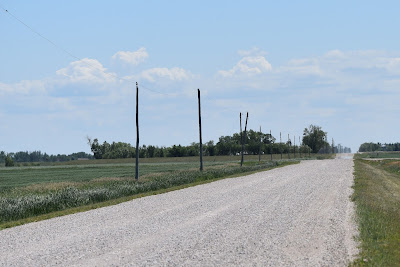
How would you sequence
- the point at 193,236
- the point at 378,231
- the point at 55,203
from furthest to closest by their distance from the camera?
the point at 55,203 → the point at 378,231 → the point at 193,236

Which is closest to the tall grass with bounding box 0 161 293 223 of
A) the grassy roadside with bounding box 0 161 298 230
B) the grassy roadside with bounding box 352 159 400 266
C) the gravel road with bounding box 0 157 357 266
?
the grassy roadside with bounding box 0 161 298 230

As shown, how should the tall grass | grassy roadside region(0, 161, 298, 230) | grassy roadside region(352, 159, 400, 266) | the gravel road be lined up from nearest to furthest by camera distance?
1. grassy roadside region(352, 159, 400, 266)
2. the gravel road
3. grassy roadside region(0, 161, 298, 230)
4. the tall grass

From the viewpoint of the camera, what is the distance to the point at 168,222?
17812 mm

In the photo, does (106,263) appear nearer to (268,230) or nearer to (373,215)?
(268,230)

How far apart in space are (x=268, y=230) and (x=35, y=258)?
6865 millimetres

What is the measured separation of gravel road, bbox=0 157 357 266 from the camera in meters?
11.7

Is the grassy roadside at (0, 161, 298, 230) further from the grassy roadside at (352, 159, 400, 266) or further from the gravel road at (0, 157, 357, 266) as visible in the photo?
the grassy roadside at (352, 159, 400, 266)

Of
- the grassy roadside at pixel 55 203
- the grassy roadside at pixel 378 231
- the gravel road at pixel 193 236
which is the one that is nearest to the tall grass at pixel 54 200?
the grassy roadside at pixel 55 203

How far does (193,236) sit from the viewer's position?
48.1ft

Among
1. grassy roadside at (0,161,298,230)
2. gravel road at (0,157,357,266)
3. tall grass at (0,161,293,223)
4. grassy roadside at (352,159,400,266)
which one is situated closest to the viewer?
grassy roadside at (352,159,400,266)

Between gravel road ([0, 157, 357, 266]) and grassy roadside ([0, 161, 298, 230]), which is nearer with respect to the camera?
gravel road ([0, 157, 357, 266])

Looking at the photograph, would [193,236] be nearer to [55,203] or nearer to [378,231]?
[378,231]

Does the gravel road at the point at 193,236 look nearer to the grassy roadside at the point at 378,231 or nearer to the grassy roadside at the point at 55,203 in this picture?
the grassy roadside at the point at 378,231

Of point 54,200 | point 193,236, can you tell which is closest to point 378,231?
point 193,236
